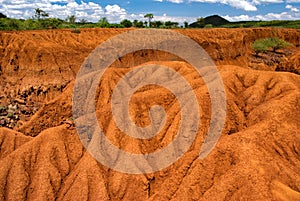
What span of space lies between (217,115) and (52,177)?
441 inches

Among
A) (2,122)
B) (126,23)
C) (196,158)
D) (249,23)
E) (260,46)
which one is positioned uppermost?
(126,23)

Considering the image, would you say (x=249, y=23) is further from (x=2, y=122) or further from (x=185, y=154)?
(x=185, y=154)

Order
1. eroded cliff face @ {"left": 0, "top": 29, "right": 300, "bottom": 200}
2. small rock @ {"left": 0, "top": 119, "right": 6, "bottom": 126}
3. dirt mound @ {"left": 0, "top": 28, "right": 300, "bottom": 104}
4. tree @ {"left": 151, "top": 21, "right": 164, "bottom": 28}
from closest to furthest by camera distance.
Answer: eroded cliff face @ {"left": 0, "top": 29, "right": 300, "bottom": 200} < small rock @ {"left": 0, "top": 119, "right": 6, "bottom": 126} < dirt mound @ {"left": 0, "top": 28, "right": 300, "bottom": 104} < tree @ {"left": 151, "top": 21, "right": 164, "bottom": 28}

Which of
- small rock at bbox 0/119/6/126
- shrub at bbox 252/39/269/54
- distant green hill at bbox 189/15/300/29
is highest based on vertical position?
distant green hill at bbox 189/15/300/29

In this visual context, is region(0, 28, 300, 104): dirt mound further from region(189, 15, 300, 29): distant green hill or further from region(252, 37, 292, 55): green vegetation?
region(189, 15, 300, 29): distant green hill

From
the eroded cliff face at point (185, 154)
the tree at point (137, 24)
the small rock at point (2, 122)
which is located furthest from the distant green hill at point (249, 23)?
the eroded cliff face at point (185, 154)

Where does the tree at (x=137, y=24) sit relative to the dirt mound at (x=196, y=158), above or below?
above

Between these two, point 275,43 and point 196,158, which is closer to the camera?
point 196,158

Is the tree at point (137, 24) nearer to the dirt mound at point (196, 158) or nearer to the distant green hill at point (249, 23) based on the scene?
the distant green hill at point (249, 23)

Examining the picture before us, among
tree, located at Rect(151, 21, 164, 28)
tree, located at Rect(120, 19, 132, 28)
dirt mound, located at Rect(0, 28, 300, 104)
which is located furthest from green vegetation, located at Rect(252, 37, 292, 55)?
tree, located at Rect(151, 21, 164, 28)

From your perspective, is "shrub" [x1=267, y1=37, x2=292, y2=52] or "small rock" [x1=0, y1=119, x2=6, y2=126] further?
"shrub" [x1=267, y1=37, x2=292, y2=52]

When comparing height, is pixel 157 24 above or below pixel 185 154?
above

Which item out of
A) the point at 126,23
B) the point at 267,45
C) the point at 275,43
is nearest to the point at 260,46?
the point at 267,45

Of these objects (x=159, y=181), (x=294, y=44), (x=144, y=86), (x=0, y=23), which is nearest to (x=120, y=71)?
(x=144, y=86)
